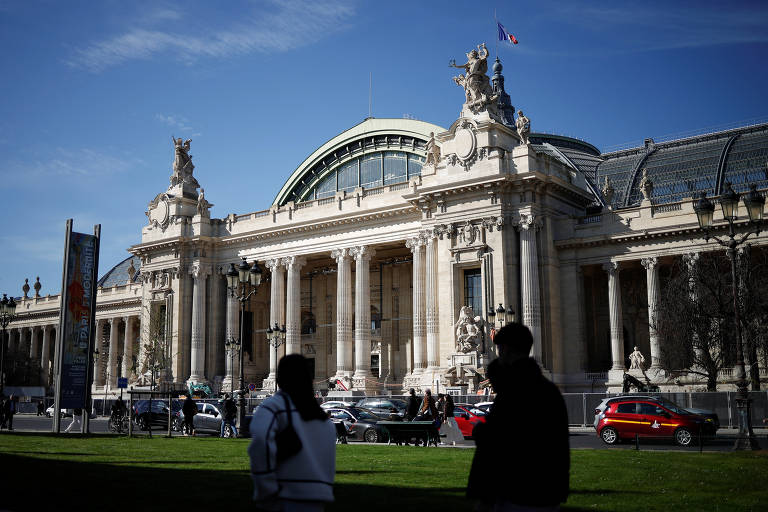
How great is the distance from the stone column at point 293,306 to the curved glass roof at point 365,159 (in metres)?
13.5

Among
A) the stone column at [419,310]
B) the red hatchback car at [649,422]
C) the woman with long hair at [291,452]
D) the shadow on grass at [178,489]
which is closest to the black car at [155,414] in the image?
the stone column at [419,310]

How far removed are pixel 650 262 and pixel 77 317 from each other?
108 feet

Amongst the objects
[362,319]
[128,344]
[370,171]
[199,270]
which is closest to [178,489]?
[362,319]

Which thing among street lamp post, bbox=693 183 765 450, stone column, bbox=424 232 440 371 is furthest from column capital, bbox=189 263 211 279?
street lamp post, bbox=693 183 765 450

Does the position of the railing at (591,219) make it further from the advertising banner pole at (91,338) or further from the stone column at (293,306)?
the advertising banner pole at (91,338)

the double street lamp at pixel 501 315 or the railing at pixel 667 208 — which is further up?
the railing at pixel 667 208

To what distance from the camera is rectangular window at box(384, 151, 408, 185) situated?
7075 cm

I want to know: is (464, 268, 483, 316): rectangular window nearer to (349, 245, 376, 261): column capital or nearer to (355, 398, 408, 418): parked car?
(349, 245, 376, 261): column capital

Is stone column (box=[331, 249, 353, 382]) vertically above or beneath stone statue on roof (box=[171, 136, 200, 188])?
beneath

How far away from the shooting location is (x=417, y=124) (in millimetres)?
69875

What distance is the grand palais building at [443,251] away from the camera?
155 feet

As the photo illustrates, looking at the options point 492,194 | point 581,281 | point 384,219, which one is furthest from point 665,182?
point 384,219

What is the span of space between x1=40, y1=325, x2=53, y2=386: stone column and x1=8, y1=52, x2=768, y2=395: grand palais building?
594 inches

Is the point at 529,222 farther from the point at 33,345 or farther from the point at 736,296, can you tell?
the point at 33,345
